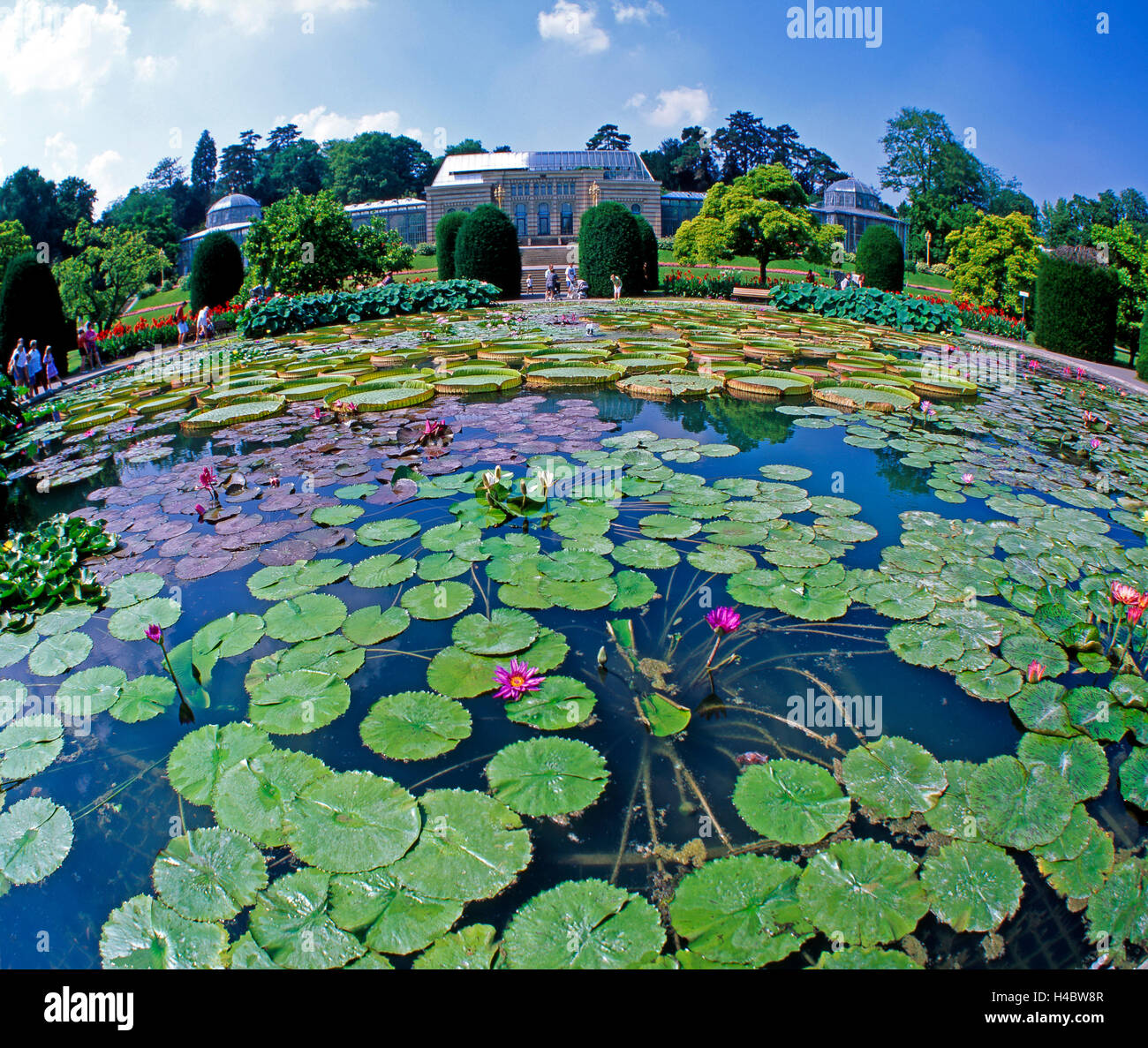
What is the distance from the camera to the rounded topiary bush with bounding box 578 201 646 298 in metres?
19.2

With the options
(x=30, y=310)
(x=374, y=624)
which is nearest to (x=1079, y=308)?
(x=374, y=624)

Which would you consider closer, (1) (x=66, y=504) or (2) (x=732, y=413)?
(1) (x=66, y=504)

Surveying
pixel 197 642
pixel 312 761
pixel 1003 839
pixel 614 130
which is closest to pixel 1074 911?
pixel 1003 839

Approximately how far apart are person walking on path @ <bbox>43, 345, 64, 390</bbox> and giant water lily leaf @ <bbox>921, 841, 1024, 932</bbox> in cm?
1490

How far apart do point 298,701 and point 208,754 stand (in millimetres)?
317

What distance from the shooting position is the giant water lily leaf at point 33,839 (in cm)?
181

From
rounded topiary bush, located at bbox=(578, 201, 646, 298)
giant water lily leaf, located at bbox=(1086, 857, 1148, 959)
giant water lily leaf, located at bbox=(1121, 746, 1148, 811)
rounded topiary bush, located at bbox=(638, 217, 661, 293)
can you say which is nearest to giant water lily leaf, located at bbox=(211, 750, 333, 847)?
giant water lily leaf, located at bbox=(1086, 857, 1148, 959)

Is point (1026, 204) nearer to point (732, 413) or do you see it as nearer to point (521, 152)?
point (521, 152)

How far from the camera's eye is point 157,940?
61.3 inches

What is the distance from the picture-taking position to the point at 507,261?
61.4 ft

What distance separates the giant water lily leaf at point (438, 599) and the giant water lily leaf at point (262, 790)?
33.7 inches

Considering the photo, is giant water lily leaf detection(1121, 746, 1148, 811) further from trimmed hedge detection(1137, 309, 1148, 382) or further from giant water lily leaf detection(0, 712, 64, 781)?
trimmed hedge detection(1137, 309, 1148, 382)

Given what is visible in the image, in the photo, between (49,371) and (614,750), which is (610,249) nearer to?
(49,371)
